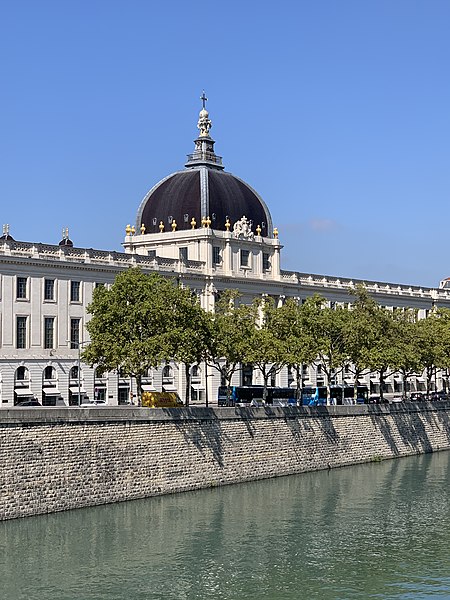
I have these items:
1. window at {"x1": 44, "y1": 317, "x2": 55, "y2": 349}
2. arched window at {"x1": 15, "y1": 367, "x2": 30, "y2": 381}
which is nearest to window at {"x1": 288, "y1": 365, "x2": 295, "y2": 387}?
window at {"x1": 44, "y1": 317, "x2": 55, "y2": 349}

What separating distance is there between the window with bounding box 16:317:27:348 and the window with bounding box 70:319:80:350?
208 inches

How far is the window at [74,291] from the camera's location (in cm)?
11238

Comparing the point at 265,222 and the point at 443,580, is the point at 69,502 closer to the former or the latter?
the point at 443,580

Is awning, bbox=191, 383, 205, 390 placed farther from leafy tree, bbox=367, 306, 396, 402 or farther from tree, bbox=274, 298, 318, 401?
tree, bbox=274, 298, 318, 401

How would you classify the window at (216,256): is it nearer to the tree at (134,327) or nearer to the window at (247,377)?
the window at (247,377)

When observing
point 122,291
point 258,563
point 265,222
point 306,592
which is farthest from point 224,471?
point 265,222

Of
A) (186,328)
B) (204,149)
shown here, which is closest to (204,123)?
(204,149)

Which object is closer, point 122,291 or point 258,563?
point 258,563

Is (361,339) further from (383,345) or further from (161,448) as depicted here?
(161,448)

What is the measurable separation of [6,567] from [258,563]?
11.9m

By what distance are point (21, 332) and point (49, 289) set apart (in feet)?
17.0

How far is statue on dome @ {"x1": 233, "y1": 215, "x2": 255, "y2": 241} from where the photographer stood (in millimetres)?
134000

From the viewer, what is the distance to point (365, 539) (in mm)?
65000

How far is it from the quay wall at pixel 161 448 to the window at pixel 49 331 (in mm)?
26843
